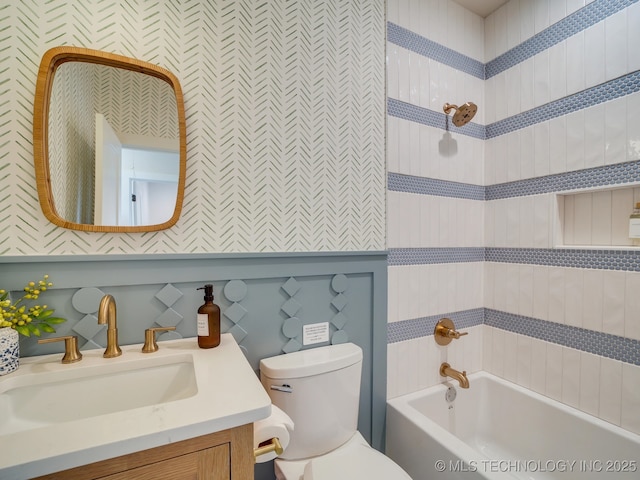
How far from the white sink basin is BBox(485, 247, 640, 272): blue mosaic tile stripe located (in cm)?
169

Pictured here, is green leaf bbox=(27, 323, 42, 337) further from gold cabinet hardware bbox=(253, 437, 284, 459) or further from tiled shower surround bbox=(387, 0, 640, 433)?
tiled shower surround bbox=(387, 0, 640, 433)

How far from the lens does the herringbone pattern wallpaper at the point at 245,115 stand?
911 mm

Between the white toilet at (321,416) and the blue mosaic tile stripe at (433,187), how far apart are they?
2.79ft

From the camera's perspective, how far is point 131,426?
23.6 inches

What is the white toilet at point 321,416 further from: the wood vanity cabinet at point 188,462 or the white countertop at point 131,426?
the wood vanity cabinet at point 188,462

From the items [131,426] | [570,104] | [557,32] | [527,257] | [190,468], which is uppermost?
[557,32]

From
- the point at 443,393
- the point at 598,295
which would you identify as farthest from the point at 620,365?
the point at 443,393

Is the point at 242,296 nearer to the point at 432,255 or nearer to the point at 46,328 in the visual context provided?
the point at 46,328

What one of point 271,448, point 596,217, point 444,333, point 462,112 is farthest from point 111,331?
point 596,217

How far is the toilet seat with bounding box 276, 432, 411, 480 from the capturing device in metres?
1.07

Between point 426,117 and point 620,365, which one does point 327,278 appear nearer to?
point 426,117

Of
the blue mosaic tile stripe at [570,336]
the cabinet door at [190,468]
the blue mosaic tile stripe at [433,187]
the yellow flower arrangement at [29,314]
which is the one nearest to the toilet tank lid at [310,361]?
the cabinet door at [190,468]

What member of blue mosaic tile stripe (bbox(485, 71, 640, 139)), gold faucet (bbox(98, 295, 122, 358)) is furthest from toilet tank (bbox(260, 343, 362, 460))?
blue mosaic tile stripe (bbox(485, 71, 640, 139))

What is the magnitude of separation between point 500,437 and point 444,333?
0.66 m
